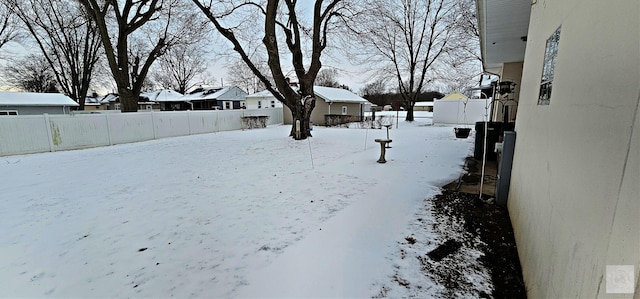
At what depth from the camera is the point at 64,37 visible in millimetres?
20375

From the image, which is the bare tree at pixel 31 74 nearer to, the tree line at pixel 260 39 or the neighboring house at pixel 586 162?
the tree line at pixel 260 39

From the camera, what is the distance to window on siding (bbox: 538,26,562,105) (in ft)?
7.70

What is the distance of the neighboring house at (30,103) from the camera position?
17.2 meters

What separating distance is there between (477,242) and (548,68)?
183cm

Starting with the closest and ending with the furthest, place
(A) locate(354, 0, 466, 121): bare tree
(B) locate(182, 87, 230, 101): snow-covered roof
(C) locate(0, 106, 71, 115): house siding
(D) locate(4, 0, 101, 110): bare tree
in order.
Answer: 1. (D) locate(4, 0, 101, 110): bare tree
2. (C) locate(0, 106, 71, 115): house siding
3. (A) locate(354, 0, 466, 121): bare tree
4. (B) locate(182, 87, 230, 101): snow-covered roof

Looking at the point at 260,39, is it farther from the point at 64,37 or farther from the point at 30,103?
the point at 64,37

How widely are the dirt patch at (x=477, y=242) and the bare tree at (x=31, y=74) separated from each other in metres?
33.8

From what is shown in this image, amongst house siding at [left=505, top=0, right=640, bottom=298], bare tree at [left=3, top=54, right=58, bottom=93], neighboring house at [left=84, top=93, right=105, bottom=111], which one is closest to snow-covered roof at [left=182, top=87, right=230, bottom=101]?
bare tree at [left=3, top=54, right=58, bottom=93]

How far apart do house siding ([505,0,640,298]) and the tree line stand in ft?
30.9

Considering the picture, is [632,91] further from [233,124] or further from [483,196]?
[233,124]

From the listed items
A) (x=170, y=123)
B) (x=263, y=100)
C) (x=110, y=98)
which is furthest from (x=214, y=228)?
(x=110, y=98)

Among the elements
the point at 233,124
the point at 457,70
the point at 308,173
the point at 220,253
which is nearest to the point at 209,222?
the point at 220,253

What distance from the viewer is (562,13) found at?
220cm

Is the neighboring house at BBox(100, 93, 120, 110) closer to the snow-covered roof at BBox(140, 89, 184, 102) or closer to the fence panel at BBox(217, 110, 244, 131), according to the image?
the snow-covered roof at BBox(140, 89, 184, 102)
